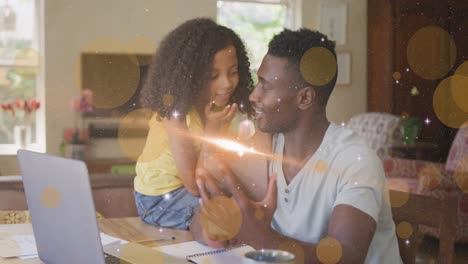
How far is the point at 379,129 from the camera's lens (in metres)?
1.15

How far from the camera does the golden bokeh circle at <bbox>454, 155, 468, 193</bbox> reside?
4.50ft

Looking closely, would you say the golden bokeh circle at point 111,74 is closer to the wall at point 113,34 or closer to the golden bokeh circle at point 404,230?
the wall at point 113,34

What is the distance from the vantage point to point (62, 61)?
5.13ft

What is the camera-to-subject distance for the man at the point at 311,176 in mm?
1093

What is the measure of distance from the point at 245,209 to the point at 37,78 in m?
0.73

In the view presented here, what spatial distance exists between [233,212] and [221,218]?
1.8 inches

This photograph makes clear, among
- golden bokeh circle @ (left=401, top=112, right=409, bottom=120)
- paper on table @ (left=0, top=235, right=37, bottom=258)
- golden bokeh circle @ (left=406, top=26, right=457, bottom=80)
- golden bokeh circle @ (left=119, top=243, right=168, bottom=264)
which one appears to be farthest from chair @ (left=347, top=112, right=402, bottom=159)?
paper on table @ (left=0, top=235, right=37, bottom=258)

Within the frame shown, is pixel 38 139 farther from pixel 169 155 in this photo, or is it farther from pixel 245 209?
pixel 245 209

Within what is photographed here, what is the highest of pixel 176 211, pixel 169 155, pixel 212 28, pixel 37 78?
pixel 212 28

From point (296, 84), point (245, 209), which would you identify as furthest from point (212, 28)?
point (245, 209)

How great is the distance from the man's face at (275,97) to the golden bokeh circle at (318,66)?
0.03 meters

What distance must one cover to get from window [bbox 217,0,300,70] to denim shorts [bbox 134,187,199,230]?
0.34m

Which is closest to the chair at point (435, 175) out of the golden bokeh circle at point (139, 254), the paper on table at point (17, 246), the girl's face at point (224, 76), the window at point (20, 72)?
the girl's face at point (224, 76)

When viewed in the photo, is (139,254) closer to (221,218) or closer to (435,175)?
(221,218)
